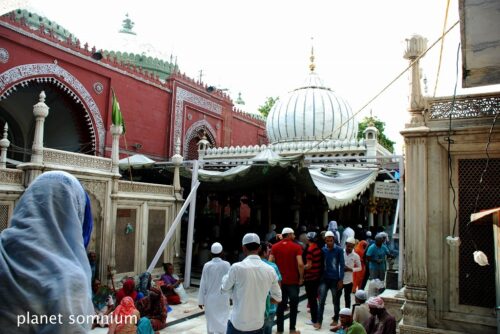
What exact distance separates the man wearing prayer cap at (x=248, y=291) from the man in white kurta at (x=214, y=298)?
1.33 meters

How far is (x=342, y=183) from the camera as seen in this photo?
9.24 meters

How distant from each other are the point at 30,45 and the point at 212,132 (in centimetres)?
790

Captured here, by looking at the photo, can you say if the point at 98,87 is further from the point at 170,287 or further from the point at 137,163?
the point at 170,287

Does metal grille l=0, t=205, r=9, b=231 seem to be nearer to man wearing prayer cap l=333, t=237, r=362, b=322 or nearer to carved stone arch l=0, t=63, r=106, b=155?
carved stone arch l=0, t=63, r=106, b=155

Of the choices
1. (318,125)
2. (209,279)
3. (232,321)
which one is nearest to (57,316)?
(232,321)

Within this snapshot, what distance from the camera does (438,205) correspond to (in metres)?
4.82

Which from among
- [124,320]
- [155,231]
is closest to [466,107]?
[124,320]

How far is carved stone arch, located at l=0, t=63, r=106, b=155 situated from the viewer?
9949mm

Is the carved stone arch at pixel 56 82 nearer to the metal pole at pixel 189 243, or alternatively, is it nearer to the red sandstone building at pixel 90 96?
the red sandstone building at pixel 90 96

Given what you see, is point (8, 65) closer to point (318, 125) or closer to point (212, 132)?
point (212, 132)

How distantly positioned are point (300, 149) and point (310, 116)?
264cm

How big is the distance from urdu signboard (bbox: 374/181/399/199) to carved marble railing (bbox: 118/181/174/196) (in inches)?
188

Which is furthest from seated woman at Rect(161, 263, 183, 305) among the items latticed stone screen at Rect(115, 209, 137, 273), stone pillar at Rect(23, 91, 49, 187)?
stone pillar at Rect(23, 91, 49, 187)

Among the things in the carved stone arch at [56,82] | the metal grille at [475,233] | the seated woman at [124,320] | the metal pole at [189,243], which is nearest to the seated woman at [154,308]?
the seated woman at [124,320]
